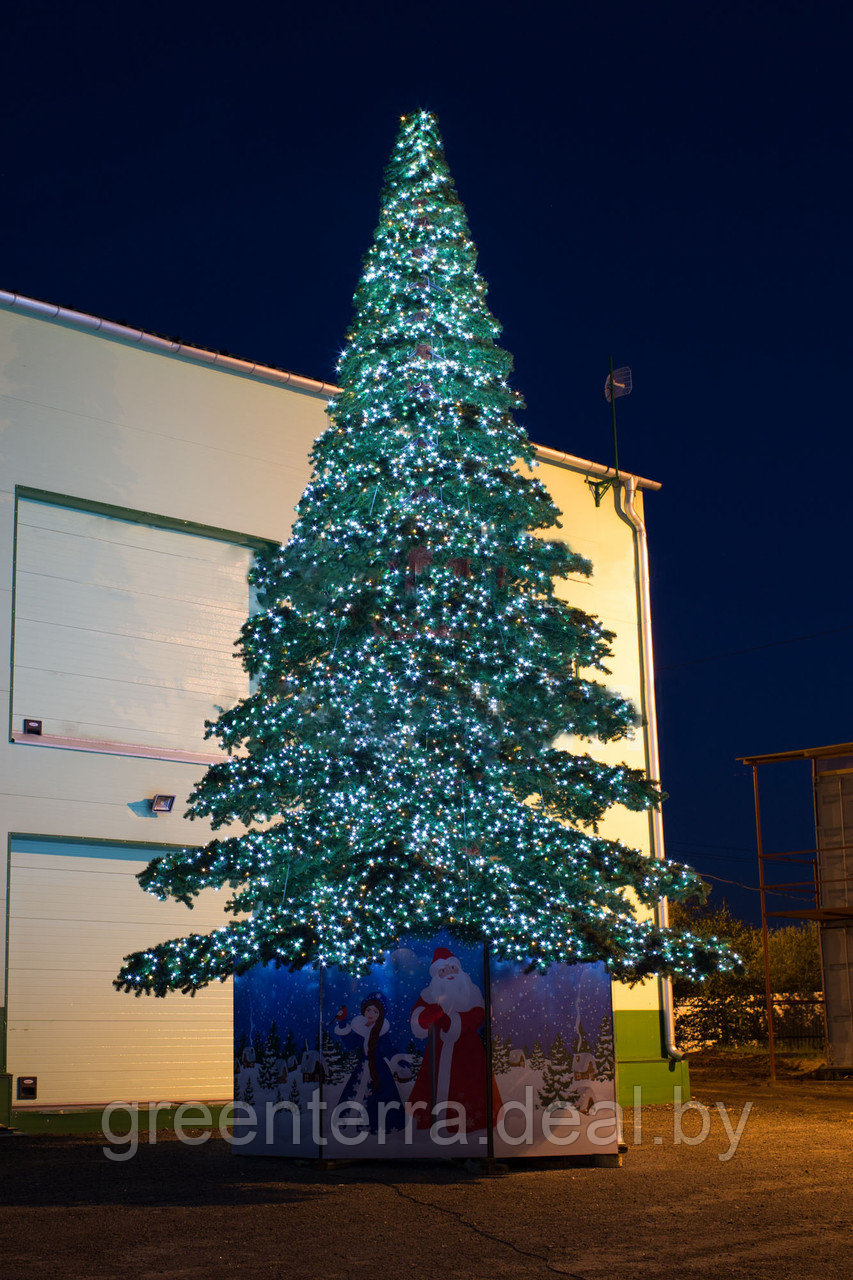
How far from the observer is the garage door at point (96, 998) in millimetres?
13562

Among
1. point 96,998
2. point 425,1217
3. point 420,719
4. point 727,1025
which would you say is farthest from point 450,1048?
point 727,1025

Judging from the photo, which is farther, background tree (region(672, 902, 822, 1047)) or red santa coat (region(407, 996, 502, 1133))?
background tree (region(672, 902, 822, 1047))

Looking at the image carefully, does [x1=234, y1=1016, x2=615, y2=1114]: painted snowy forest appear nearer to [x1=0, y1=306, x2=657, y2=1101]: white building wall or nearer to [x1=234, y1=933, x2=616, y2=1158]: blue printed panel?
[x1=234, y1=933, x2=616, y2=1158]: blue printed panel

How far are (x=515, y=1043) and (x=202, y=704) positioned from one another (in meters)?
6.85

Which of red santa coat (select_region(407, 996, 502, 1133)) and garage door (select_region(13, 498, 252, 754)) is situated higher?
garage door (select_region(13, 498, 252, 754))

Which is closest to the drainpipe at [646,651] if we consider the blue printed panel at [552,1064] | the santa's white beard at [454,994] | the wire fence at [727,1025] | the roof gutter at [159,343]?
the roof gutter at [159,343]

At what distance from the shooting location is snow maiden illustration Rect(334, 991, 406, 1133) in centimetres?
1000

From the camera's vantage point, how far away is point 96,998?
14047 millimetres

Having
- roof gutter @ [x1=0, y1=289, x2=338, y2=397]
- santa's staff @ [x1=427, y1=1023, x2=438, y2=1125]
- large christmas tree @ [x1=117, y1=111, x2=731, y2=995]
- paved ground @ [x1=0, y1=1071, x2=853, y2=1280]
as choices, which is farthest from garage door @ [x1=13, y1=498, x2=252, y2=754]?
santa's staff @ [x1=427, y1=1023, x2=438, y2=1125]

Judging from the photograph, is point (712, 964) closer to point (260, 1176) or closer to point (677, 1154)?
point (677, 1154)

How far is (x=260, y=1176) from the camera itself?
9.61m

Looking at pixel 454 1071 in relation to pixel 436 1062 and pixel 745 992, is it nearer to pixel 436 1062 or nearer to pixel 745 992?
pixel 436 1062

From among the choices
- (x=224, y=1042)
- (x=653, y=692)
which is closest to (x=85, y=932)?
(x=224, y=1042)

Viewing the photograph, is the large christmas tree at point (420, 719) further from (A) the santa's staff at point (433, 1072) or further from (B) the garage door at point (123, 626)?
(B) the garage door at point (123, 626)
